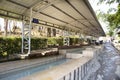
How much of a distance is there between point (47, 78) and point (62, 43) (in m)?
19.8

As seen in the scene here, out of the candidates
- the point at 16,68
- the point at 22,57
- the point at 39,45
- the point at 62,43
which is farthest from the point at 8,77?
the point at 62,43

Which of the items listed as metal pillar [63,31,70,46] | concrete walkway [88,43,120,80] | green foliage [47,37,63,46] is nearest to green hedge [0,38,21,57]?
concrete walkway [88,43,120,80]

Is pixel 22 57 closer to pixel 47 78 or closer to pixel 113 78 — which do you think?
pixel 113 78

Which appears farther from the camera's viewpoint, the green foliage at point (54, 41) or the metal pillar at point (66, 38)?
the metal pillar at point (66, 38)

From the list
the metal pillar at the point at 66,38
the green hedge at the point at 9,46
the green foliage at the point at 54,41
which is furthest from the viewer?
the metal pillar at the point at 66,38

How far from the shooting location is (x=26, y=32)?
13227 mm

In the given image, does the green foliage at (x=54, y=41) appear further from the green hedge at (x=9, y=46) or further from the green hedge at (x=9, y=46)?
the green hedge at (x=9, y=46)

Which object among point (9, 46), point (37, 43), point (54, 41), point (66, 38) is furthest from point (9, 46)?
point (66, 38)

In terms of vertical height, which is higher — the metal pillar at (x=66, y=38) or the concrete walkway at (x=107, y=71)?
the metal pillar at (x=66, y=38)

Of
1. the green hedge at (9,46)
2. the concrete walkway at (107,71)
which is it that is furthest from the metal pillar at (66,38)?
the green hedge at (9,46)

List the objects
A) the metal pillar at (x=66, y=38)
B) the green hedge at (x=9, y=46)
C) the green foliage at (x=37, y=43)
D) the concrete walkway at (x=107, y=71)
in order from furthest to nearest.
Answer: the metal pillar at (x=66, y=38), the green foliage at (x=37, y=43), the green hedge at (x=9, y=46), the concrete walkway at (x=107, y=71)

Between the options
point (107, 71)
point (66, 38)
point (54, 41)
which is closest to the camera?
point (107, 71)

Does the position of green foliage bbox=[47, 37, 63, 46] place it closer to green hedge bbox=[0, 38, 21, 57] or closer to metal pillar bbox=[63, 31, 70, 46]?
metal pillar bbox=[63, 31, 70, 46]

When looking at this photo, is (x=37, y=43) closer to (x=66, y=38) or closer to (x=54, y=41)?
(x=54, y=41)
